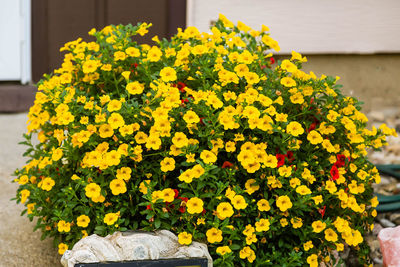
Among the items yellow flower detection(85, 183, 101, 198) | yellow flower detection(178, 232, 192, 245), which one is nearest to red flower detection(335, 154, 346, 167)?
yellow flower detection(178, 232, 192, 245)

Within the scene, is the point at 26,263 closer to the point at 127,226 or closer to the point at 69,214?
the point at 69,214

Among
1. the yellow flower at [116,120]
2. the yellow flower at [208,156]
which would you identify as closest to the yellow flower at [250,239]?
the yellow flower at [208,156]

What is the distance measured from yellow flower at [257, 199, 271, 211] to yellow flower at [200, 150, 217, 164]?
0.25m

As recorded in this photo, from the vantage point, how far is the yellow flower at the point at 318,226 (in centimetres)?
179

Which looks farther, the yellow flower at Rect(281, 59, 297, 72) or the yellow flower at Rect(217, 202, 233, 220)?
the yellow flower at Rect(281, 59, 297, 72)

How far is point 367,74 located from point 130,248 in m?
3.07

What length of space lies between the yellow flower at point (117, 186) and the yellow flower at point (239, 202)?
41 centimetres

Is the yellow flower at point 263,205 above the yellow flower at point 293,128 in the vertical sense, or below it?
below

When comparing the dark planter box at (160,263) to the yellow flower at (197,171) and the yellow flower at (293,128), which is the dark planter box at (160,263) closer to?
the yellow flower at (197,171)

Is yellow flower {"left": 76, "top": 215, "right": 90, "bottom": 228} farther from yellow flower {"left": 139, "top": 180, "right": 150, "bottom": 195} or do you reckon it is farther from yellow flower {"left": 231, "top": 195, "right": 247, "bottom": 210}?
yellow flower {"left": 231, "top": 195, "right": 247, "bottom": 210}

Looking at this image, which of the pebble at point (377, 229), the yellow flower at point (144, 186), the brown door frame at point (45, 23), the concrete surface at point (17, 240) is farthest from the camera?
the brown door frame at point (45, 23)

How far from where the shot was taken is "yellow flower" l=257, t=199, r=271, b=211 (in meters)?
1.77

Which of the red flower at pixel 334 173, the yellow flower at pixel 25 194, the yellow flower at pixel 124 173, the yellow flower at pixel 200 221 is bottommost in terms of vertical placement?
the yellow flower at pixel 25 194

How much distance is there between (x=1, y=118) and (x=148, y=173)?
2.65 m
